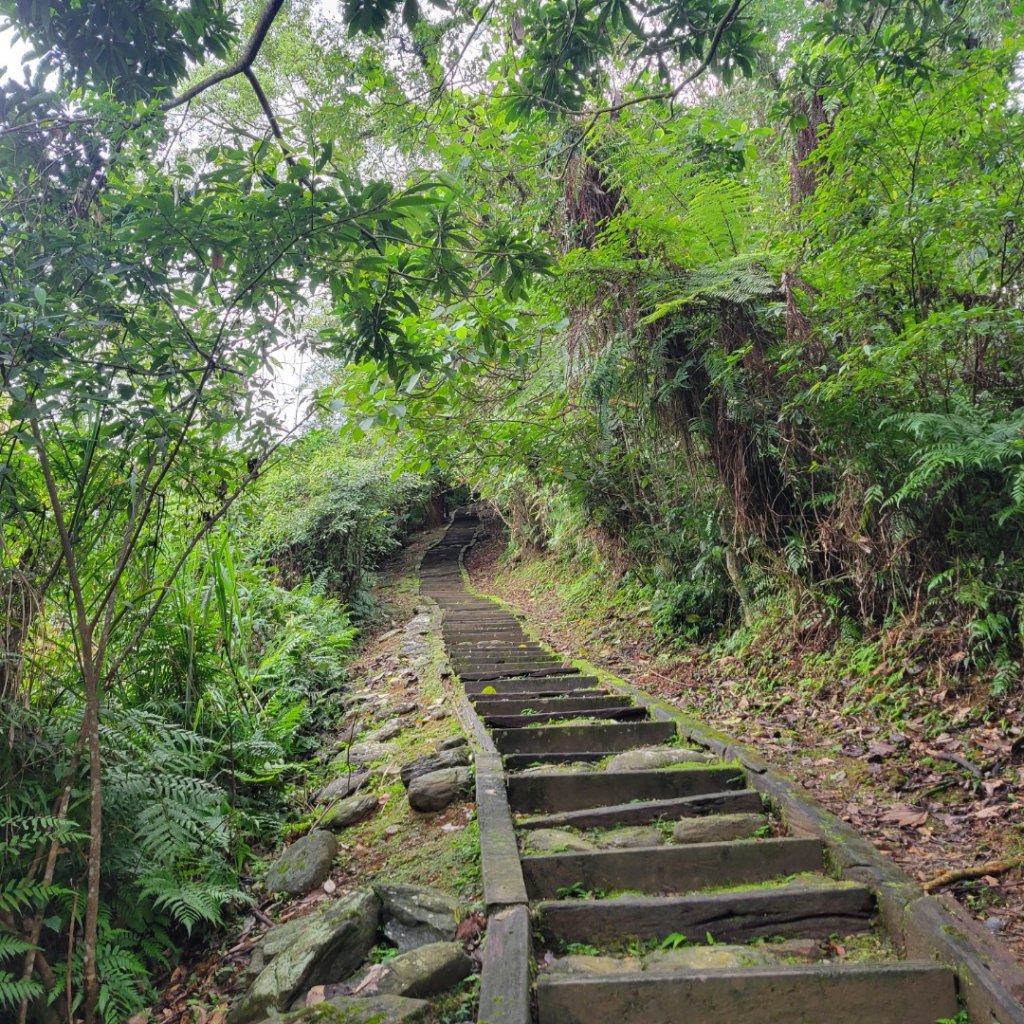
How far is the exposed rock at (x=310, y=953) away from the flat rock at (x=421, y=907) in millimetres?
57

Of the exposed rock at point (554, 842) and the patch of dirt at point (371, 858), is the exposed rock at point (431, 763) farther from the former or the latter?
the exposed rock at point (554, 842)

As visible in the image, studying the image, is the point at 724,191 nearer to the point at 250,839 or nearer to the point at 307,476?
the point at 250,839

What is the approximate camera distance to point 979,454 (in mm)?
3625

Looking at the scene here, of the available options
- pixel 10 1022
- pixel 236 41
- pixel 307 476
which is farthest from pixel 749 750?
pixel 307 476

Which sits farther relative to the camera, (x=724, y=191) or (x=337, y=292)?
(x=724, y=191)

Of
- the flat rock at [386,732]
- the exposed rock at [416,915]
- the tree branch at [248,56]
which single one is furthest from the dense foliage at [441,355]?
the exposed rock at [416,915]

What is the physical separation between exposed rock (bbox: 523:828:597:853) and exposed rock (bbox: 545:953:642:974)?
0.59 meters

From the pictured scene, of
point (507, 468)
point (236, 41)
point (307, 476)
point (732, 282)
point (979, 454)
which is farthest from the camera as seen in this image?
point (307, 476)

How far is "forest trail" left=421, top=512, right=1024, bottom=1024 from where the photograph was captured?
228cm

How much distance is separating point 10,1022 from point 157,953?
2.00ft

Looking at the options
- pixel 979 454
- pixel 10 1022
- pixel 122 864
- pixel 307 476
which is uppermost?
pixel 307 476

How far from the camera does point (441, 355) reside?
3652mm

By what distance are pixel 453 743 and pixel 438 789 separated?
0.80 m

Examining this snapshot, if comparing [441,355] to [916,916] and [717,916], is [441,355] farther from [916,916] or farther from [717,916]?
[916,916]
